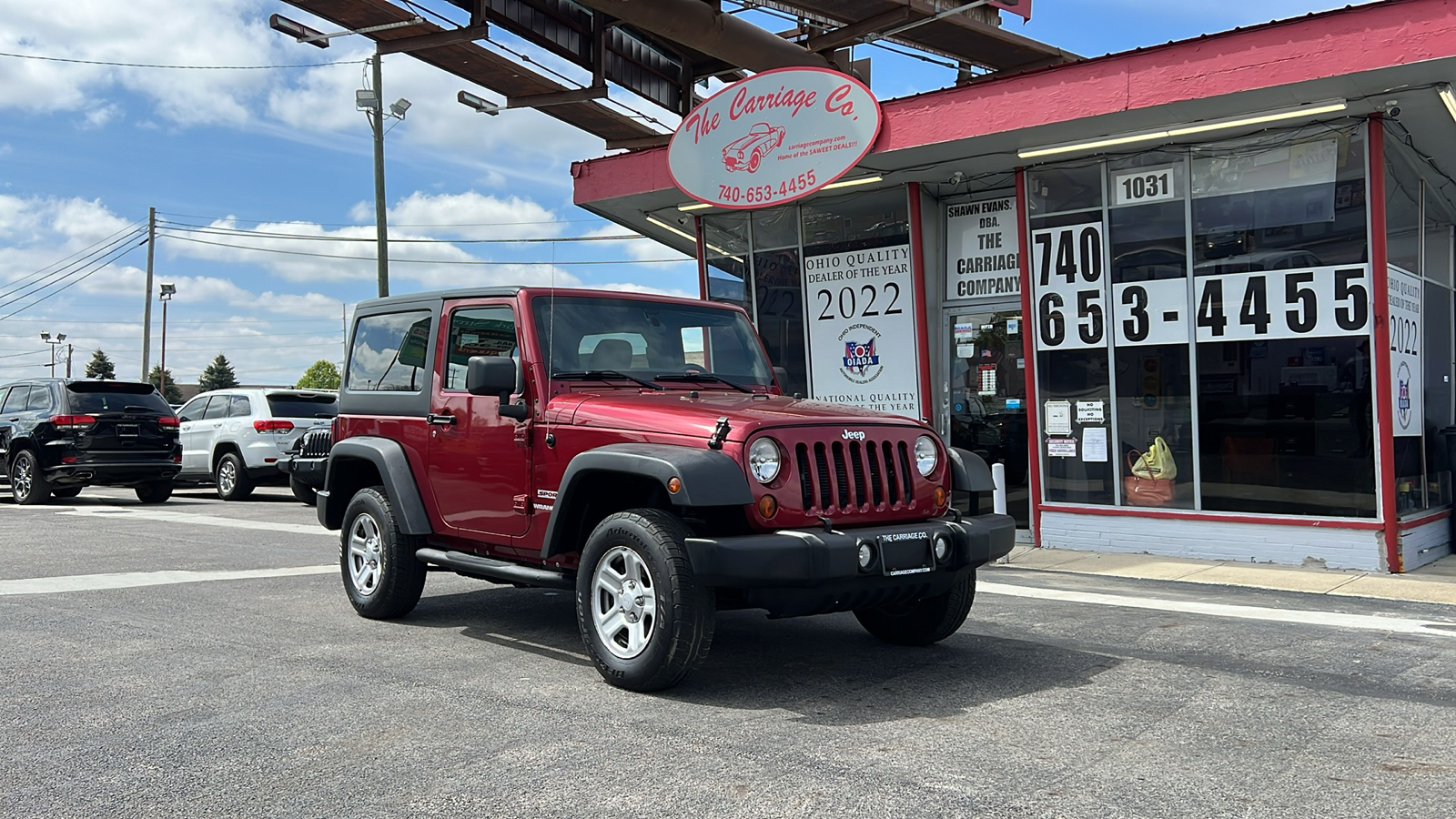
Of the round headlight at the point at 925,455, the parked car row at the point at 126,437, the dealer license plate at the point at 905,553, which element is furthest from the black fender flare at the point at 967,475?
the parked car row at the point at 126,437

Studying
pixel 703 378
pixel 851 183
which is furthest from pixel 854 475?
pixel 851 183

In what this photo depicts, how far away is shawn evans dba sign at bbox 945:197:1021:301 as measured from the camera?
40.4ft

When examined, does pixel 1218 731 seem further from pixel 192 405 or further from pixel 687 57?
pixel 687 57

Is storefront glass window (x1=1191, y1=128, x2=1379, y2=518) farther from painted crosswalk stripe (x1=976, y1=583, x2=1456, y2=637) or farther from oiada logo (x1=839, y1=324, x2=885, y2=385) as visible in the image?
oiada logo (x1=839, y1=324, x2=885, y2=385)

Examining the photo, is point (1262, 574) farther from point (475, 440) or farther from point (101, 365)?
point (101, 365)

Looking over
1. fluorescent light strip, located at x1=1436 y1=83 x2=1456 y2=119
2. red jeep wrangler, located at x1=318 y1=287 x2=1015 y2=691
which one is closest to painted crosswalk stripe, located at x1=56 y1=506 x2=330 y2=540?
red jeep wrangler, located at x1=318 y1=287 x2=1015 y2=691

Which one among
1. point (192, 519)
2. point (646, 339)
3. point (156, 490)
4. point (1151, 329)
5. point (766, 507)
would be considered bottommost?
point (192, 519)

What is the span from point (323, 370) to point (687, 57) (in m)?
89.1

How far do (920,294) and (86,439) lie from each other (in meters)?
11.3

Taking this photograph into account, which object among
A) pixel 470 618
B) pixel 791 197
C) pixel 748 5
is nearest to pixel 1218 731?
pixel 470 618

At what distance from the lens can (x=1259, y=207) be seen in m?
10.4

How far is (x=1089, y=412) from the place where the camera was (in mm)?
11453

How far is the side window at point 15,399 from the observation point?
1683 cm

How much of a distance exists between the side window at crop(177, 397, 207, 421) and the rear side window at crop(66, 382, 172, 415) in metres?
2.06
